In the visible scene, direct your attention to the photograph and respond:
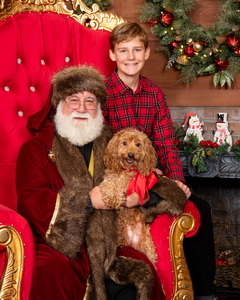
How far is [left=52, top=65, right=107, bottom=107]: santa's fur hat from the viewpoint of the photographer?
8.72ft

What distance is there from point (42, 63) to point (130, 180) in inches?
47.6

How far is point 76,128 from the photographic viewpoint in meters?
2.63

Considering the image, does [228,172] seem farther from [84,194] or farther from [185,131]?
[84,194]

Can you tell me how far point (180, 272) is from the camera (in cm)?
254

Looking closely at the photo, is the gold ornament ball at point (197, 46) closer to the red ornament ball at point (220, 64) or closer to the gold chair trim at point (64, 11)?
the red ornament ball at point (220, 64)

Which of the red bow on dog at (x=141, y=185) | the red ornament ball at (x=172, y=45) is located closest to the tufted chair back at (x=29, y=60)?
the red bow on dog at (x=141, y=185)

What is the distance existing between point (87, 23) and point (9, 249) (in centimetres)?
192

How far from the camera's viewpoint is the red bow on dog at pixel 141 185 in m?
2.54

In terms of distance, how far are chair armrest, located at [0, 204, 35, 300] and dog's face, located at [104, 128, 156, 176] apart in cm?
67

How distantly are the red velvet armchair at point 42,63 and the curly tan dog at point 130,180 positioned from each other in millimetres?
142

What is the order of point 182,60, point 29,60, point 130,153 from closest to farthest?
point 130,153, point 29,60, point 182,60

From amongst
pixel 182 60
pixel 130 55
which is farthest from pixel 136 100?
pixel 182 60

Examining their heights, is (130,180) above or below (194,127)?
below

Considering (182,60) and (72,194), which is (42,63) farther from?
(182,60)
